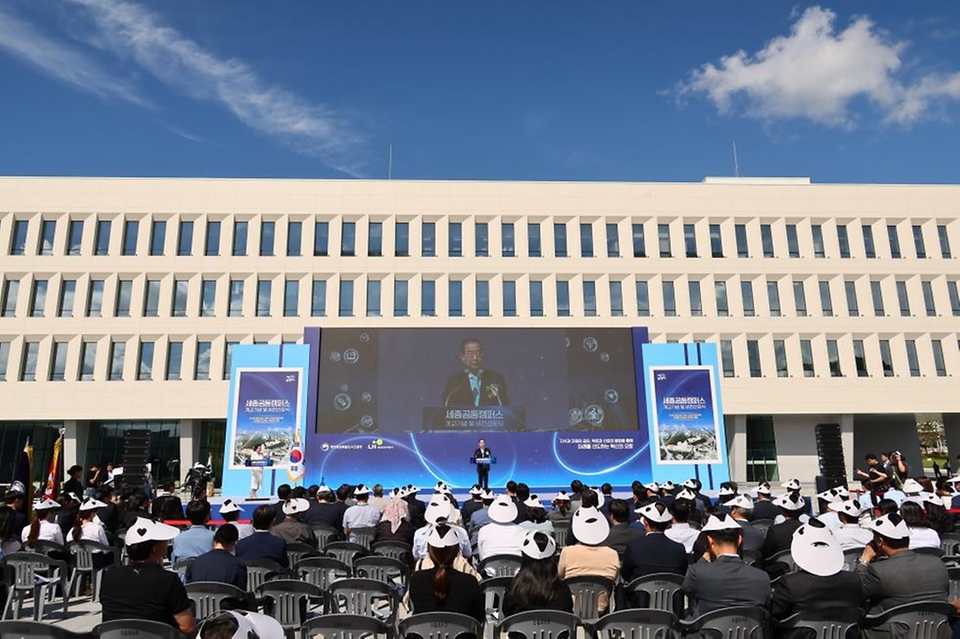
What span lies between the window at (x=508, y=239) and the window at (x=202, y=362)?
16161mm

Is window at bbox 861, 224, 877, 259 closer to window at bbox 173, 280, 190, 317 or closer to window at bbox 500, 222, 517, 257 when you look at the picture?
window at bbox 500, 222, 517, 257

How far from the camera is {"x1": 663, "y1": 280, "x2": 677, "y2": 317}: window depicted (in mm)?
35719

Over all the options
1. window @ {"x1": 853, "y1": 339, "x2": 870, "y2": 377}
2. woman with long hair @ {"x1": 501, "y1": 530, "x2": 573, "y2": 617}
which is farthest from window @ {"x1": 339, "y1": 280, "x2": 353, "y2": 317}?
woman with long hair @ {"x1": 501, "y1": 530, "x2": 573, "y2": 617}

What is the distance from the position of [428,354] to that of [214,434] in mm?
15915

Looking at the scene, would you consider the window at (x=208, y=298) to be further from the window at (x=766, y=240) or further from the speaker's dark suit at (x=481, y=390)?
the window at (x=766, y=240)

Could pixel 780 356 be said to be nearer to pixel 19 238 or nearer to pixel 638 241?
pixel 638 241

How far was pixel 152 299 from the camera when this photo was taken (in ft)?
113

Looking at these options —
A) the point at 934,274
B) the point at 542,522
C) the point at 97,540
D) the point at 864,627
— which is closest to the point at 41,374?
the point at 97,540

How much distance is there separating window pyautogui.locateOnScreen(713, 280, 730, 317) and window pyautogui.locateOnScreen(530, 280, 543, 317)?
9539mm

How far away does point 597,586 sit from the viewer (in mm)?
5699

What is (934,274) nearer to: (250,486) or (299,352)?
(299,352)

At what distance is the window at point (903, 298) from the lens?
119ft

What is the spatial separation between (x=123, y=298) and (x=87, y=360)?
3538mm


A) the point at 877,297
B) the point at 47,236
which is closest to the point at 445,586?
the point at 47,236
